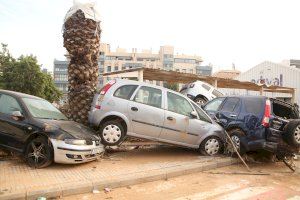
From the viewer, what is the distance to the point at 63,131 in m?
7.46

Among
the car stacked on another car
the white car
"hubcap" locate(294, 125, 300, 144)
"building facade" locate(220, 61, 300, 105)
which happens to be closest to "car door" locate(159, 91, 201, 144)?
the car stacked on another car

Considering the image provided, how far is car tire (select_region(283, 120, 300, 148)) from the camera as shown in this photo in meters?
8.60

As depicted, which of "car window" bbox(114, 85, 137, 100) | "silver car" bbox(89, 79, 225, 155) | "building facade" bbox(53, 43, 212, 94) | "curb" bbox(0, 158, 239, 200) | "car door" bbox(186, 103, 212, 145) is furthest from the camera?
"building facade" bbox(53, 43, 212, 94)

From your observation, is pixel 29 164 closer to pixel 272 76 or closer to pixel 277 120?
pixel 277 120

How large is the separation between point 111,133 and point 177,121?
1791mm

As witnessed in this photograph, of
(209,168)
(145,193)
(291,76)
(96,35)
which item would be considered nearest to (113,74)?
(96,35)

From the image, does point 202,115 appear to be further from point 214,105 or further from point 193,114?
point 214,105

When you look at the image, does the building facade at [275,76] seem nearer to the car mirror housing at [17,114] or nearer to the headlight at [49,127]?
the headlight at [49,127]

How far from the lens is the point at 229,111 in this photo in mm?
10031

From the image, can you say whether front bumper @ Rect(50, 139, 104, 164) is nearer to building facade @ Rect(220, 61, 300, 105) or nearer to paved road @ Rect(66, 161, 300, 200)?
paved road @ Rect(66, 161, 300, 200)

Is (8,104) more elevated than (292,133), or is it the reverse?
(8,104)

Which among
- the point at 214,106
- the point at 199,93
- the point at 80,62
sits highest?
the point at 80,62

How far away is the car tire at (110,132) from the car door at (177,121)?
1127 millimetres

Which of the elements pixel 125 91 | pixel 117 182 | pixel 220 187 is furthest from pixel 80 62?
pixel 220 187
